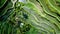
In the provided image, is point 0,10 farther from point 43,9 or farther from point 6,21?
point 43,9

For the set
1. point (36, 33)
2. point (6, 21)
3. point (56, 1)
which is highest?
point (56, 1)

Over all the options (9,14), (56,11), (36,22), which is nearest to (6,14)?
(9,14)

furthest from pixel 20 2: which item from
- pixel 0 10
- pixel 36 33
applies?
pixel 36 33

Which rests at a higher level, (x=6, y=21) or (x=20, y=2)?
(x=20, y=2)

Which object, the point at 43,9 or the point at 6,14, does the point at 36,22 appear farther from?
the point at 6,14

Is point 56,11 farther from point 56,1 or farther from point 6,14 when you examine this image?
point 6,14

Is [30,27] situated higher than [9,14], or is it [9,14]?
[9,14]
